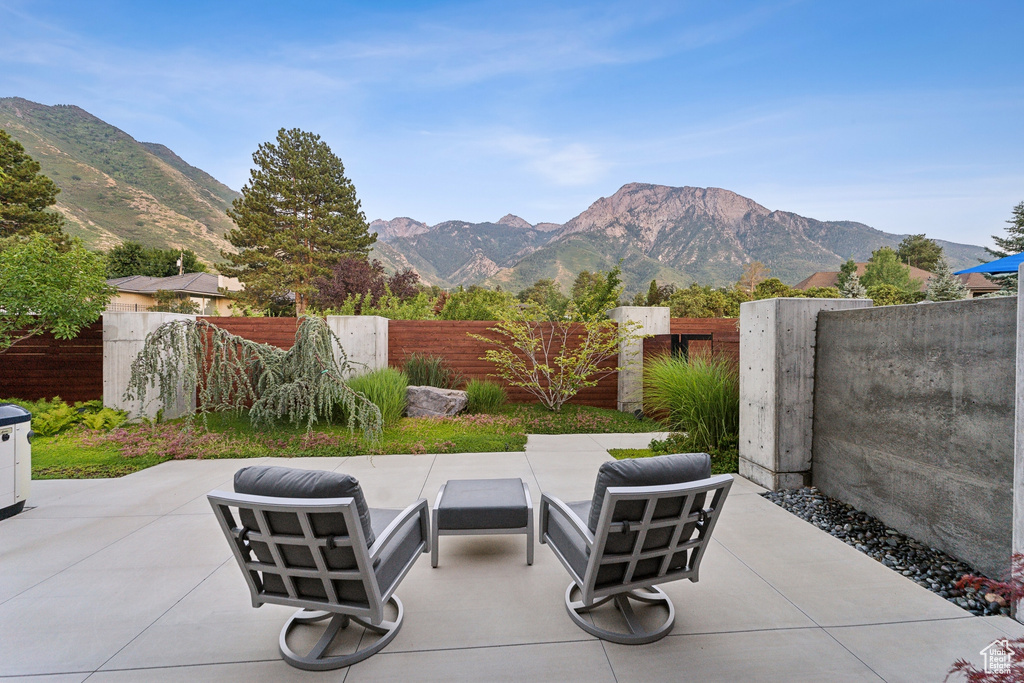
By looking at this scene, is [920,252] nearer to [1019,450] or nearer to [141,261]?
[1019,450]

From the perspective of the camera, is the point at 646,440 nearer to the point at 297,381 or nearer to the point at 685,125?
the point at 297,381

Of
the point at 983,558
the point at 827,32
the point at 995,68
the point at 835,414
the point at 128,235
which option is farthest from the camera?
the point at 128,235

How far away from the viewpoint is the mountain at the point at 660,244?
60.9 metres

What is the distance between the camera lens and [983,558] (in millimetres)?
2707

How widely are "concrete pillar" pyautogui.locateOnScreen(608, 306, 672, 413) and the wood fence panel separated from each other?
9315 mm

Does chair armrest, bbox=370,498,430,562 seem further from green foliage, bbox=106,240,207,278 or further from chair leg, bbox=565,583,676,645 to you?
green foliage, bbox=106,240,207,278

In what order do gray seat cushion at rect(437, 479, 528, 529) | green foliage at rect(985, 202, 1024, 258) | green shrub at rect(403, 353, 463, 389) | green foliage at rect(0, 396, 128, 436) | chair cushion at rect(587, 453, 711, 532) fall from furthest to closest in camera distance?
green foliage at rect(985, 202, 1024, 258), green shrub at rect(403, 353, 463, 389), green foliage at rect(0, 396, 128, 436), gray seat cushion at rect(437, 479, 528, 529), chair cushion at rect(587, 453, 711, 532)

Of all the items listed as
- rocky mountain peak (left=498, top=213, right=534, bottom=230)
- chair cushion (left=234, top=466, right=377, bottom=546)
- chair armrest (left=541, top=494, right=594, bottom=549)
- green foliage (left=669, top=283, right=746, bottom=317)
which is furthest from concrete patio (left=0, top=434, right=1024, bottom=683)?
rocky mountain peak (left=498, top=213, right=534, bottom=230)

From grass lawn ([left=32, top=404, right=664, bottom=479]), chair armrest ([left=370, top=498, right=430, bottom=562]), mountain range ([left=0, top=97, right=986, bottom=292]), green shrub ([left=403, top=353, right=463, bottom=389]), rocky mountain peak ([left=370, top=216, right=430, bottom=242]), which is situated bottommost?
grass lawn ([left=32, top=404, right=664, bottom=479])

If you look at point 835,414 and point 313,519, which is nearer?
point 313,519

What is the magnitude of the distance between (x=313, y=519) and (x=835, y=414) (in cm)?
446

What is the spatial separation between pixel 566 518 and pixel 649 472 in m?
0.65

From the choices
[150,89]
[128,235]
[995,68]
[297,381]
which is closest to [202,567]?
[297,381]

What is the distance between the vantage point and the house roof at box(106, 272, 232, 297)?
32750 mm
